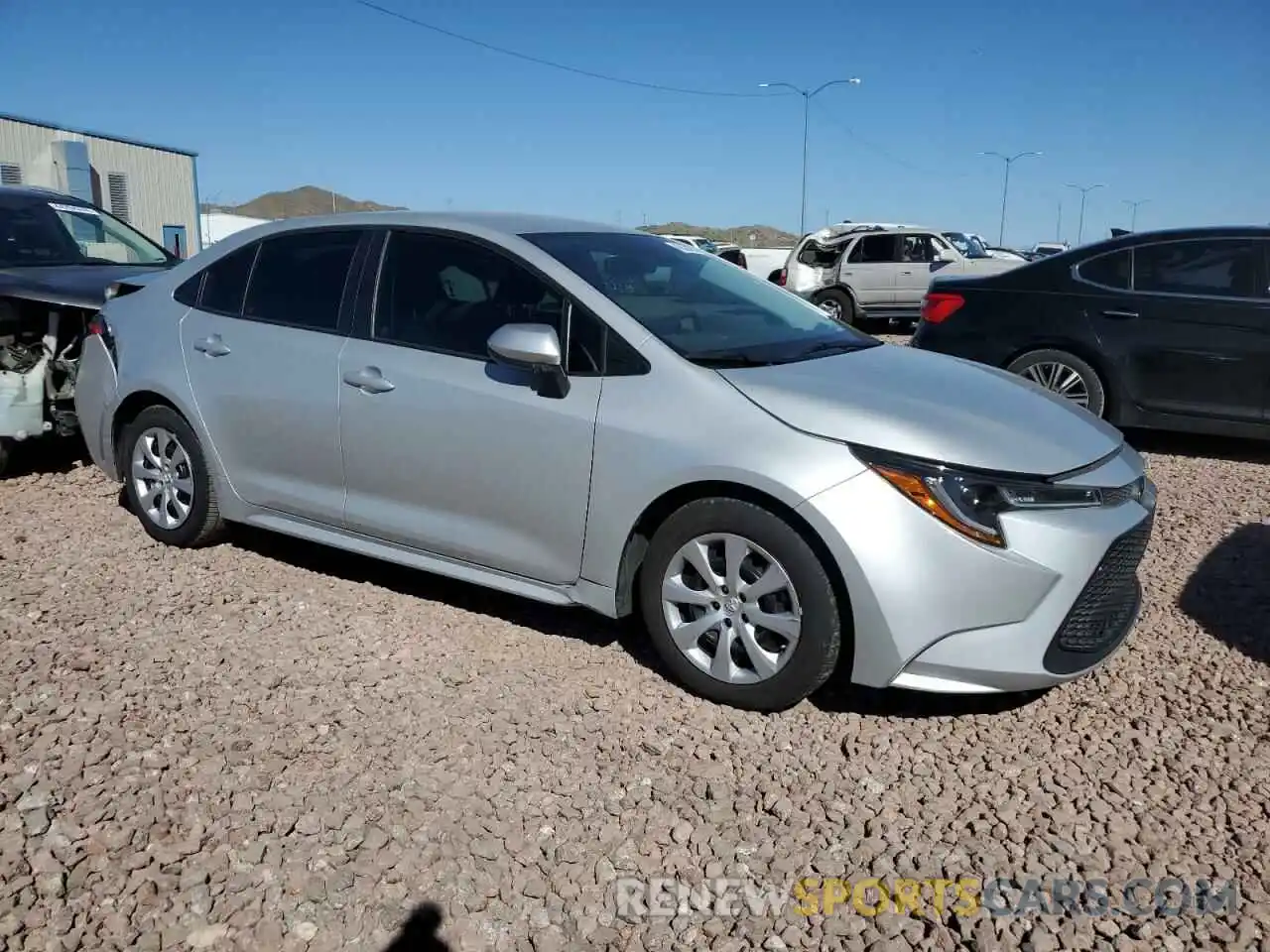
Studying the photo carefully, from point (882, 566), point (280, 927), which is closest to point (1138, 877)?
point (882, 566)

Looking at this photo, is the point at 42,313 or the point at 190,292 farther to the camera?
the point at 42,313

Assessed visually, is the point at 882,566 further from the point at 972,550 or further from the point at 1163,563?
the point at 1163,563

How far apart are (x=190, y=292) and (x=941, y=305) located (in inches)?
200

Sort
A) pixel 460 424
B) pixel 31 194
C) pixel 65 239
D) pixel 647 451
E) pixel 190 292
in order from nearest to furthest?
pixel 647 451, pixel 460 424, pixel 190 292, pixel 65 239, pixel 31 194

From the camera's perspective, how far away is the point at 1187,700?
363 centimetres

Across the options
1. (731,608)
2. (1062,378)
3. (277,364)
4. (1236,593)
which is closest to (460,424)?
(277,364)

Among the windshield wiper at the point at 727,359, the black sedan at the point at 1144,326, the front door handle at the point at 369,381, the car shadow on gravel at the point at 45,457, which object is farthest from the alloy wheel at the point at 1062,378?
the car shadow on gravel at the point at 45,457

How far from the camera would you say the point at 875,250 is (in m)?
17.2

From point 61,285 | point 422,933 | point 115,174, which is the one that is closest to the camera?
point 422,933

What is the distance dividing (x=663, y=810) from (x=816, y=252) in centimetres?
1643

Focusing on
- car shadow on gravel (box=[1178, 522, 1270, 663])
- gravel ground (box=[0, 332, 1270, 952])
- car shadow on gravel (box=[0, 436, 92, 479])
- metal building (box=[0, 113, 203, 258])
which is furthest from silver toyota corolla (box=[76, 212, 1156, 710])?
metal building (box=[0, 113, 203, 258])

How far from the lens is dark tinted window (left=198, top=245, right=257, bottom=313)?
4785mm

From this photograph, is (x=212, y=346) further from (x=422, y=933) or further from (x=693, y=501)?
(x=422, y=933)

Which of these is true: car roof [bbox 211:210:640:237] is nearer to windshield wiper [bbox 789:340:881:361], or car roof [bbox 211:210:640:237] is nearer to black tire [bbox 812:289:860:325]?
windshield wiper [bbox 789:340:881:361]
